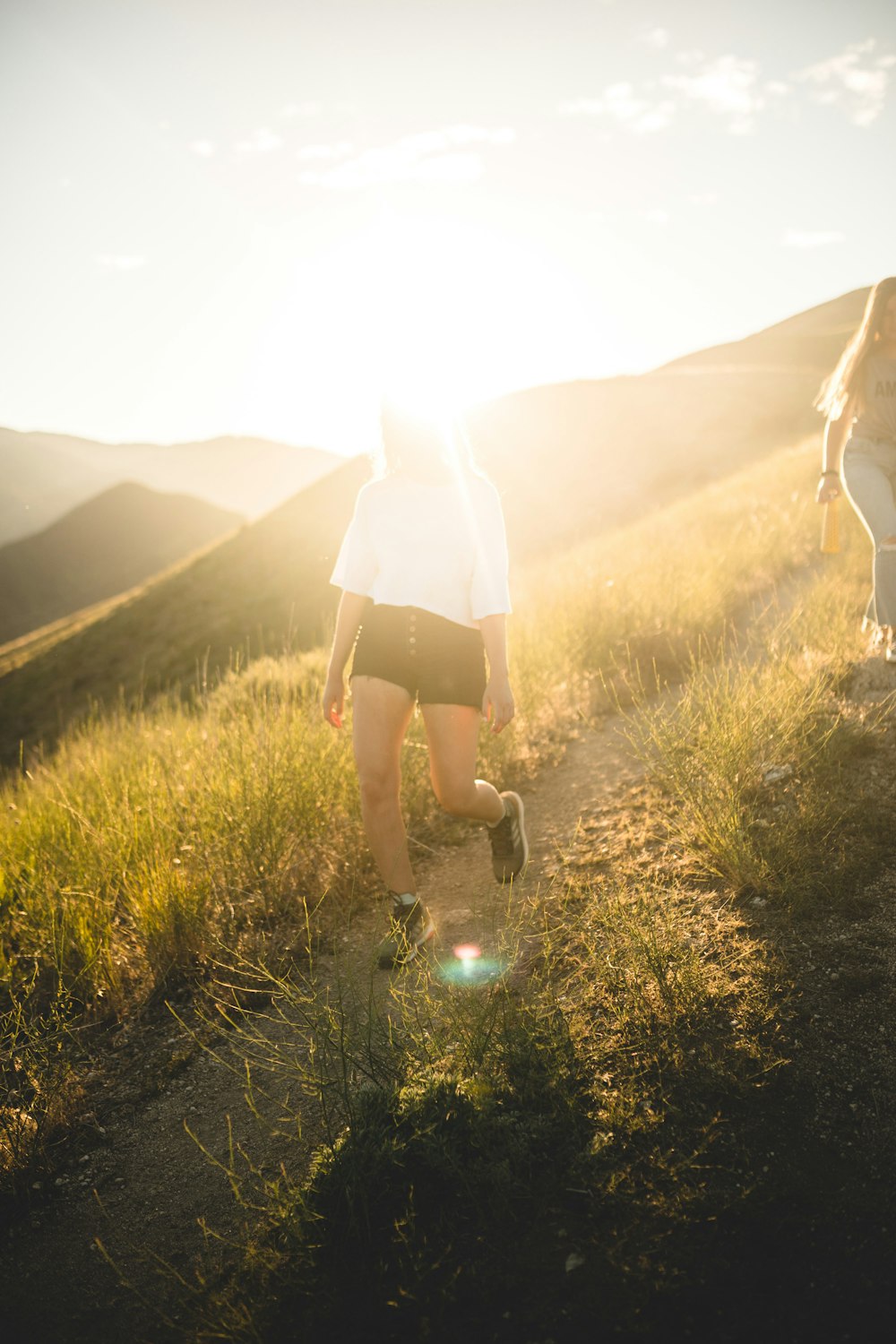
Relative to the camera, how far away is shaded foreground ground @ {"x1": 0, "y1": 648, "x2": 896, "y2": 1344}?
129 centimetres

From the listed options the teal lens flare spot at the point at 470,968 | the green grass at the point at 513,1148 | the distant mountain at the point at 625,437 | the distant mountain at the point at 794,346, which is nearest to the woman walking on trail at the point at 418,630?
the teal lens flare spot at the point at 470,968

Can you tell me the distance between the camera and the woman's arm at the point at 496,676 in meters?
2.54

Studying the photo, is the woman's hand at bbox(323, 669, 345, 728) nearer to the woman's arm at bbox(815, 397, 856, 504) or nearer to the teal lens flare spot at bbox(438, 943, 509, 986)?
the teal lens flare spot at bbox(438, 943, 509, 986)

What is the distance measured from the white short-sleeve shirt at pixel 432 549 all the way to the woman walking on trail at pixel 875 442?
7.33 ft

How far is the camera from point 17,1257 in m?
1.78

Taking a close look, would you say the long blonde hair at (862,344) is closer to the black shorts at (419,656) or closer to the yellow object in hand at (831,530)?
the yellow object in hand at (831,530)

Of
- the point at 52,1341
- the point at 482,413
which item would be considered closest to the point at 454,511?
the point at 52,1341

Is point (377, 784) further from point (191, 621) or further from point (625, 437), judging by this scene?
point (625, 437)

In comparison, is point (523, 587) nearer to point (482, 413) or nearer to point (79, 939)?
point (79, 939)

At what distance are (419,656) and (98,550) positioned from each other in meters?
91.5

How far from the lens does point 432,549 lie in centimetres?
262

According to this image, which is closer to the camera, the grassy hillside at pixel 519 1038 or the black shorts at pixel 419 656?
the grassy hillside at pixel 519 1038

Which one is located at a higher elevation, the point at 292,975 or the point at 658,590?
the point at 658,590

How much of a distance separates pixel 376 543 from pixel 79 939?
201 cm
